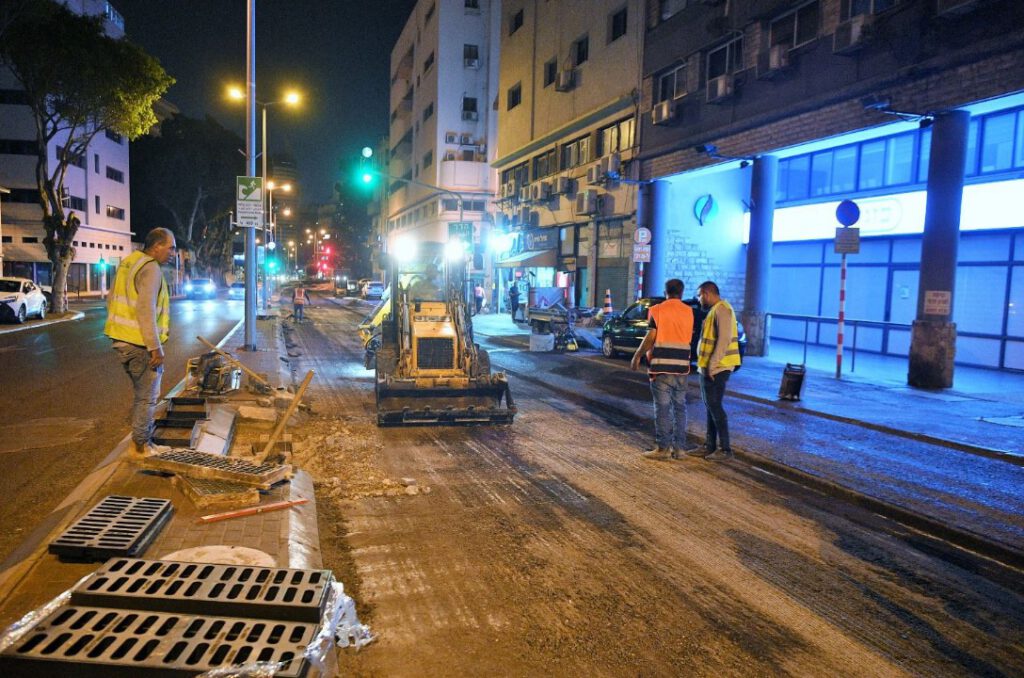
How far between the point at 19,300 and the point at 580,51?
987 inches

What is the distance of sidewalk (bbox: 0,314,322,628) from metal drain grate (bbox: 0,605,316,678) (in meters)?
0.67

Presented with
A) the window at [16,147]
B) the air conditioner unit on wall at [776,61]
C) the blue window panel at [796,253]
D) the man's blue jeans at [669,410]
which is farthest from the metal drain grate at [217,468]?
the window at [16,147]

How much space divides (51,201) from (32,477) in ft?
90.6

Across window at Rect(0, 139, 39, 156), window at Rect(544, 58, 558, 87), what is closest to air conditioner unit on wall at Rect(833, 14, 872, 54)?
window at Rect(544, 58, 558, 87)

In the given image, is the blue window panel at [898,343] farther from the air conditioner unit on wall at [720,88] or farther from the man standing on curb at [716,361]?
the man standing on curb at [716,361]

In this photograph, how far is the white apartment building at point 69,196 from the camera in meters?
45.6

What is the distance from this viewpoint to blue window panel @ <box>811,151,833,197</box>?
2169 centimetres

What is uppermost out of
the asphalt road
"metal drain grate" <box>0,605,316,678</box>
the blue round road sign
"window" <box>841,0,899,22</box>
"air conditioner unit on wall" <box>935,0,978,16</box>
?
"window" <box>841,0,899,22</box>

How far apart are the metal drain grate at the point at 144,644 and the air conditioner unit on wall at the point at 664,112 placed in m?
23.0

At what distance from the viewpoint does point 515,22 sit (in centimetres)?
3869

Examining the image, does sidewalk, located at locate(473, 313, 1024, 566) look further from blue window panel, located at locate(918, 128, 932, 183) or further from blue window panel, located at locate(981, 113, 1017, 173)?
blue window panel, located at locate(918, 128, 932, 183)

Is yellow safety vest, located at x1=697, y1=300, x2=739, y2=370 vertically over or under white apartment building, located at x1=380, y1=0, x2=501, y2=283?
under

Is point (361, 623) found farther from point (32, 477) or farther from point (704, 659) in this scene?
point (32, 477)

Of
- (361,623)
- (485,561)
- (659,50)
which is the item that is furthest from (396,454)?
(659,50)
